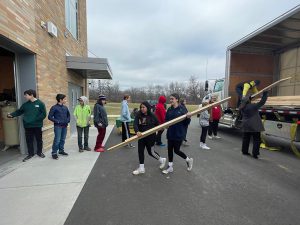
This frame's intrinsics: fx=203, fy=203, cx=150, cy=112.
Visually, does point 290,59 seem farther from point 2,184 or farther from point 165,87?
point 165,87

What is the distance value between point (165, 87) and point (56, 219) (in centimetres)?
7424

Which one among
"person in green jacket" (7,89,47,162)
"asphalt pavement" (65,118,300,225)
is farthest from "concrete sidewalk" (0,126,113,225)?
"person in green jacket" (7,89,47,162)

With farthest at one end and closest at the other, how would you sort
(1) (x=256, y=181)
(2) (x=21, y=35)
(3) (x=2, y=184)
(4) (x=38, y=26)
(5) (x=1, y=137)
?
(5) (x=1, y=137)
(4) (x=38, y=26)
(2) (x=21, y=35)
(1) (x=256, y=181)
(3) (x=2, y=184)

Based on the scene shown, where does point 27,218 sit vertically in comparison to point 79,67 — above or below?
below

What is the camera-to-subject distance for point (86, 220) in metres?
2.69

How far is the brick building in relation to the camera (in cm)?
436

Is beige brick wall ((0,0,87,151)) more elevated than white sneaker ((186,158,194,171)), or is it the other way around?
beige brick wall ((0,0,87,151))

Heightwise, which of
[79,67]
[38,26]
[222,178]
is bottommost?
[222,178]

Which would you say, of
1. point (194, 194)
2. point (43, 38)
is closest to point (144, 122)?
point (194, 194)

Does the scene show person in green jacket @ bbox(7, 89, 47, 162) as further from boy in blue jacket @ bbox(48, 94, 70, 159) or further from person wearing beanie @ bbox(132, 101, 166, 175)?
person wearing beanie @ bbox(132, 101, 166, 175)

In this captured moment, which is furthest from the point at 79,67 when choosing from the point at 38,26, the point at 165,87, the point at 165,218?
the point at 165,87

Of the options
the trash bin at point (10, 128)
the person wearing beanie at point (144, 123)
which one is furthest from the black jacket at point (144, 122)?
the trash bin at point (10, 128)

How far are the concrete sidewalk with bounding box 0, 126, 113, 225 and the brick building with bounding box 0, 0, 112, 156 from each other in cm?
119

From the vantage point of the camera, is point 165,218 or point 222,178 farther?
point 222,178
